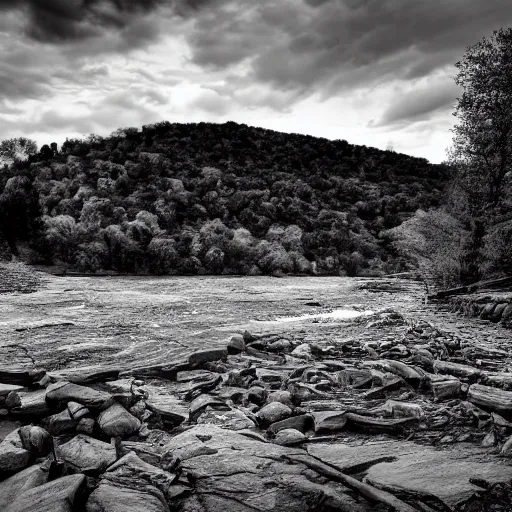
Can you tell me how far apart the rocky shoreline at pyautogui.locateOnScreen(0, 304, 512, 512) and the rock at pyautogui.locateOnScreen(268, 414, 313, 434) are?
0.01 metres

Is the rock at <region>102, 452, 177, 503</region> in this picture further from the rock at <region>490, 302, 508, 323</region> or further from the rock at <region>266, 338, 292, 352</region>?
the rock at <region>490, 302, 508, 323</region>

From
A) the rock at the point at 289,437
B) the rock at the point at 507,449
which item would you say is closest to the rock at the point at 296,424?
the rock at the point at 289,437

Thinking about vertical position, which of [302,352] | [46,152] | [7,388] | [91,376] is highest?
[46,152]

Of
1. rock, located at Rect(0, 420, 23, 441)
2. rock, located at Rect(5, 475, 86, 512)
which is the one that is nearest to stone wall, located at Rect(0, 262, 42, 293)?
rock, located at Rect(0, 420, 23, 441)

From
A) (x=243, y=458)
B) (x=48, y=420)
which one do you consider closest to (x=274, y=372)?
(x=243, y=458)

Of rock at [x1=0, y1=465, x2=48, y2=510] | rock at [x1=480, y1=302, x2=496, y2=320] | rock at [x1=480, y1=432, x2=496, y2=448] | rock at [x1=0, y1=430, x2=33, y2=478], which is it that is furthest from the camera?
rock at [x1=480, y1=302, x2=496, y2=320]

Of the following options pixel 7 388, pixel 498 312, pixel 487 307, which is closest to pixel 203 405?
pixel 7 388

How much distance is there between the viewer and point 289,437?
3498 millimetres

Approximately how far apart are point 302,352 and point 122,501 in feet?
14.9

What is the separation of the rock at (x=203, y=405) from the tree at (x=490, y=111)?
50.6 feet

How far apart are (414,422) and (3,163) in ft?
193

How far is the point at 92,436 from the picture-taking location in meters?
3.49

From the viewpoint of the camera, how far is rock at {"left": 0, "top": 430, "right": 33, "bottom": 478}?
2.84 meters

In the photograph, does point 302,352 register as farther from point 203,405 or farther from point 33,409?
point 33,409
